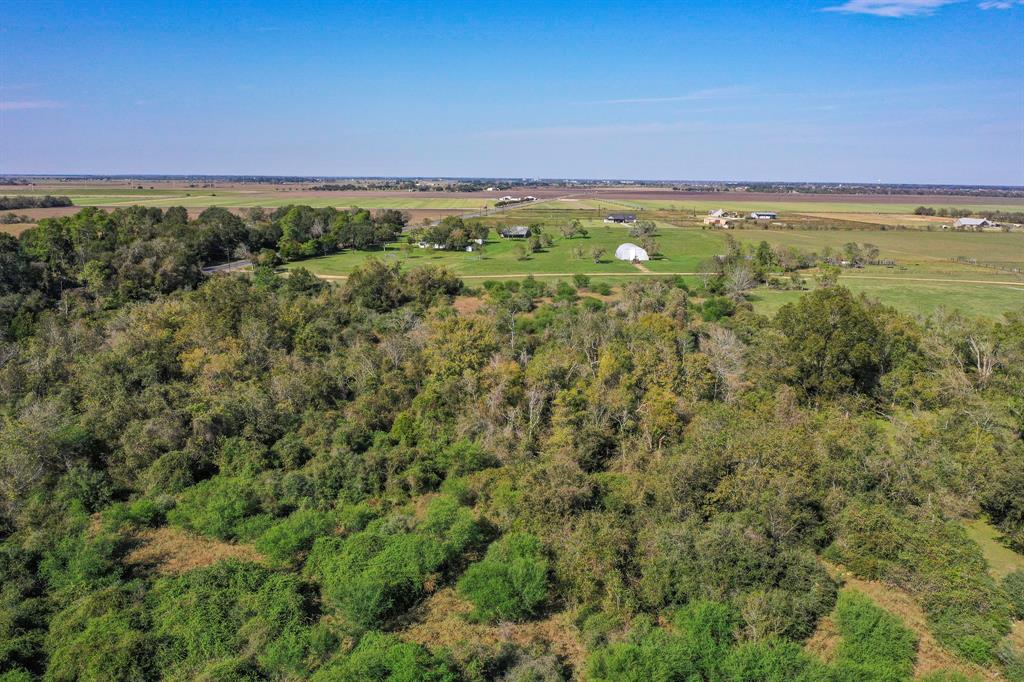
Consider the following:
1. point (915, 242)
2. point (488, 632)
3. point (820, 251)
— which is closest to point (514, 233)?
point (820, 251)

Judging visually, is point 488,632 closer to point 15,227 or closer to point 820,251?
point 820,251

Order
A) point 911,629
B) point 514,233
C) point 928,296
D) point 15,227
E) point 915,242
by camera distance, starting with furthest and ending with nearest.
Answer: point 514,233, point 915,242, point 15,227, point 928,296, point 911,629

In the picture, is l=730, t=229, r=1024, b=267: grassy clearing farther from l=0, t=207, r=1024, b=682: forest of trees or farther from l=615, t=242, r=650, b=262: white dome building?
l=0, t=207, r=1024, b=682: forest of trees

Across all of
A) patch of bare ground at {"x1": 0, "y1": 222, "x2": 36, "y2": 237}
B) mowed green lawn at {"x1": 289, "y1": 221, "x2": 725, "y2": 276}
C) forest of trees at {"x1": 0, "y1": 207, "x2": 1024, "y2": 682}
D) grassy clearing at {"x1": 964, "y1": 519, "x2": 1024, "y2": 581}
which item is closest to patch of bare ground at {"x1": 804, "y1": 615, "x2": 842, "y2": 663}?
forest of trees at {"x1": 0, "y1": 207, "x2": 1024, "y2": 682}

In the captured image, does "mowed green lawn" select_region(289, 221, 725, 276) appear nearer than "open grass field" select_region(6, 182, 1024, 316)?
No

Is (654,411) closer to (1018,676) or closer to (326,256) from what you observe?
(1018,676)

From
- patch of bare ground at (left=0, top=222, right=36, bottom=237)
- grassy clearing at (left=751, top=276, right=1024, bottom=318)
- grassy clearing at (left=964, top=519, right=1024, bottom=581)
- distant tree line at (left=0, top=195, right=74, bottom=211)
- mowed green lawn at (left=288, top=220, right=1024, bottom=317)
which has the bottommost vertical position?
grassy clearing at (left=964, top=519, right=1024, bottom=581)

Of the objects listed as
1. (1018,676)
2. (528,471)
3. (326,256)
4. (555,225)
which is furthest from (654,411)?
(555,225)
